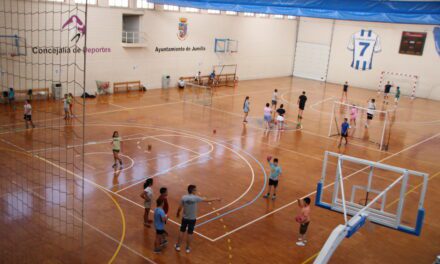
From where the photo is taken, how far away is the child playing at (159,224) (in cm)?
1053

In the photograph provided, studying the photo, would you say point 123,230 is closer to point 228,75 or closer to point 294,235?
point 294,235

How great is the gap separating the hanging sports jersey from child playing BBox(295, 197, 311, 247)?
112 feet

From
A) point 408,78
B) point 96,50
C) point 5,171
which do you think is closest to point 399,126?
point 408,78

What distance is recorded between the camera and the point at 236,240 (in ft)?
38.7

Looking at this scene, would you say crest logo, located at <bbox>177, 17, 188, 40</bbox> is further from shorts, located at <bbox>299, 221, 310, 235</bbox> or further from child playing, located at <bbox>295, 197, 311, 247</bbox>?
shorts, located at <bbox>299, 221, 310, 235</bbox>

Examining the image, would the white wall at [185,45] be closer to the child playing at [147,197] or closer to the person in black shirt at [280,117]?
the person in black shirt at [280,117]

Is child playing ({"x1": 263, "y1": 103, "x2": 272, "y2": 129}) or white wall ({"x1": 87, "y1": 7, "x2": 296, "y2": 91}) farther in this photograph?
white wall ({"x1": 87, "y1": 7, "x2": 296, "y2": 91})

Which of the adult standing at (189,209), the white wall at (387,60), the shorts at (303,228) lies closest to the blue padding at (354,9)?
the shorts at (303,228)

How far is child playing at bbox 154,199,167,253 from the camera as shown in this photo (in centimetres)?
1053

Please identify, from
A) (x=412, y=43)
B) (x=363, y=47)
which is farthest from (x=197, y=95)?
(x=412, y=43)

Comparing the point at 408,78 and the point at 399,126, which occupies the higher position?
the point at 408,78

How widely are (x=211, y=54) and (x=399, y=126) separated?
1767cm

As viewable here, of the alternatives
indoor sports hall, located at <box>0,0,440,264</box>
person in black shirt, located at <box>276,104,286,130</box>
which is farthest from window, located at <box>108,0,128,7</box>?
person in black shirt, located at <box>276,104,286,130</box>

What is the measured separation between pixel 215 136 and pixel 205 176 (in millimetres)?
5567
